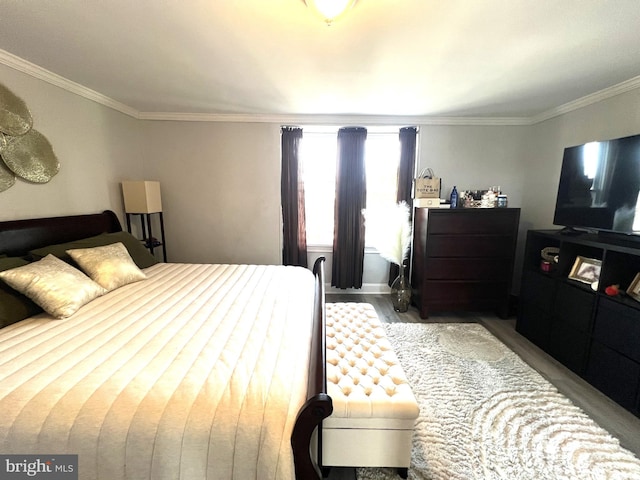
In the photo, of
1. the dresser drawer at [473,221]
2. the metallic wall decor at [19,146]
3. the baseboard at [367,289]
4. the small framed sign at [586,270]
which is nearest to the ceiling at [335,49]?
the metallic wall decor at [19,146]

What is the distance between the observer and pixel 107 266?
1.93 m

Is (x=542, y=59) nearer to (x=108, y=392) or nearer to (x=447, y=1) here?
(x=447, y=1)

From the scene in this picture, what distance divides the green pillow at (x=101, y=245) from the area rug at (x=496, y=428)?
242 centimetres

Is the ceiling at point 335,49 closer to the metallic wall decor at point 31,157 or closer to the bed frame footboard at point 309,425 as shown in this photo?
the metallic wall decor at point 31,157

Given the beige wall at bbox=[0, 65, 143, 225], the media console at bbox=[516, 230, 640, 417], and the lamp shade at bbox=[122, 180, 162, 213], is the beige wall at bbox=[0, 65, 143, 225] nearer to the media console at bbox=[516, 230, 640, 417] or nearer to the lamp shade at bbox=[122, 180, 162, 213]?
the lamp shade at bbox=[122, 180, 162, 213]

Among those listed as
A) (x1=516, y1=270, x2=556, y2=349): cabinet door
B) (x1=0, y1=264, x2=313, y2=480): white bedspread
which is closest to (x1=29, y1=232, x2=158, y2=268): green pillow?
(x1=0, y1=264, x2=313, y2=480): white bedspread

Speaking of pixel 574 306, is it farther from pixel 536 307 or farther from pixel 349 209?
pixel 349 209

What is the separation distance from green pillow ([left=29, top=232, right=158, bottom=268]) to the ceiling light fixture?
2.30m

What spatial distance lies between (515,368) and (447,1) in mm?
2566

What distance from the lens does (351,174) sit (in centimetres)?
335

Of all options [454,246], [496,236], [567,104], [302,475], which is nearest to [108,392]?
[302,475]

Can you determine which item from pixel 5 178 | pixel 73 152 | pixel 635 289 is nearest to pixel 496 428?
pixel 635 289

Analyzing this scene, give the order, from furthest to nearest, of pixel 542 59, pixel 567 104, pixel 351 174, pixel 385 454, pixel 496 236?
1. pixel 351 174
2. pixel 496 236
3. pixel 567 104
4. pixel 542 59
5. pixel 385 454

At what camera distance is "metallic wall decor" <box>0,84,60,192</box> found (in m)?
1.81
